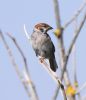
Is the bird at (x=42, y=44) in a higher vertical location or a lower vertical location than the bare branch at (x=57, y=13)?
lower

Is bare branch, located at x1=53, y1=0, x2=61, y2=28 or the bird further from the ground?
bare branch, located at x1=53, y1=0, x2=61, y2=28

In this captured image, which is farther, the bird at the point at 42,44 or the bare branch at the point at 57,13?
the bird at the point at 42,44

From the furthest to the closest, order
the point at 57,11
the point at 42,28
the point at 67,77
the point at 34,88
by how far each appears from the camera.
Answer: the point at 42,28 → the point at 67,77 → the point at 34,88 → the point at 57,11

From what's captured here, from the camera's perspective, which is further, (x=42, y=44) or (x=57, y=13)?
(x=42, y=44)

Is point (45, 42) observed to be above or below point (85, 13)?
below

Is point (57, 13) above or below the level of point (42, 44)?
above

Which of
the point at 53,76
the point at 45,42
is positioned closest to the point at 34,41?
the point at 45,42

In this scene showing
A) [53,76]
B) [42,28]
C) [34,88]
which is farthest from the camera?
[42,28]

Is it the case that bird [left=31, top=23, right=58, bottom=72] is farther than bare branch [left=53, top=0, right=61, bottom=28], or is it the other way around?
bird [left=31, top=23, right=58, bottom=72]

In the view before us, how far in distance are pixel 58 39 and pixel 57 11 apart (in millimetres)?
149

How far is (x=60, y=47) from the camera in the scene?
84.8 inches

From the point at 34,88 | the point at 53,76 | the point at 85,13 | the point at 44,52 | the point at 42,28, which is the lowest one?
the point at 44,52

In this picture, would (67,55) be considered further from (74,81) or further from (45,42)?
(45,42)

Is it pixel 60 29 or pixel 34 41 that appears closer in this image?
pixel 60 29
